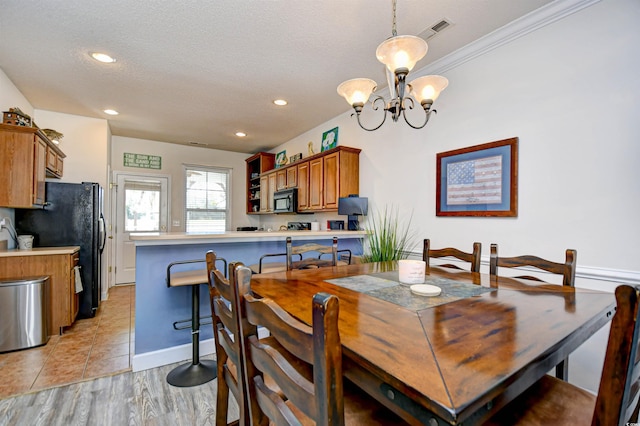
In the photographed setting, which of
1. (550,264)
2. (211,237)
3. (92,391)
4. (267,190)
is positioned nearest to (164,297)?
(211,237)

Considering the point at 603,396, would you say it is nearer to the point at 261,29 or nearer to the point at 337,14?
the point at 337,14

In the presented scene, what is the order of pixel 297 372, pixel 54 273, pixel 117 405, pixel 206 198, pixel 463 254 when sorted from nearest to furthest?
pixel 297 372 → pixel 117 405 → pixel 463 254 → pixel 54 273 → pixel 206 198

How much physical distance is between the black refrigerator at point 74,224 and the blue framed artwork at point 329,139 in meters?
2.98

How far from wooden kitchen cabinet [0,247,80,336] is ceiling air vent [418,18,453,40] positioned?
3.97 m

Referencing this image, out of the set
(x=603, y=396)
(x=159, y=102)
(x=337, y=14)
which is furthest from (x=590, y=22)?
(x=159, y=102)

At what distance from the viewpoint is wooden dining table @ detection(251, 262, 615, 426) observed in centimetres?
62

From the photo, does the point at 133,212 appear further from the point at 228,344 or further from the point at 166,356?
the point at 228,344

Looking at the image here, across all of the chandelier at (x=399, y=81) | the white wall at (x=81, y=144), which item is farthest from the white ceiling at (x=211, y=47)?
the chandelier at (x=399, y=81)

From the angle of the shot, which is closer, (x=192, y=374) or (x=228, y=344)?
(x=228, y=344)

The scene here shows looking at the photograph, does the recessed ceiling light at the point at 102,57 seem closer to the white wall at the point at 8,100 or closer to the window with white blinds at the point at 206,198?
the white wall at the point at 8,100

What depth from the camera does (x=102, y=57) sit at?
2.66m

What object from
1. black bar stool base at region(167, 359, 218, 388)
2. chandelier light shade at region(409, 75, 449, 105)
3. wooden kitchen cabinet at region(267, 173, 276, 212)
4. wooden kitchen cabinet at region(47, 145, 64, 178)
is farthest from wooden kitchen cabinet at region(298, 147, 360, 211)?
wooden kitchen cabinet at region(47, 145, 64, 178)

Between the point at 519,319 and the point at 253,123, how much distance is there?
14.1ft

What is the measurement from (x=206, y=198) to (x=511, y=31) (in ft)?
18.3
